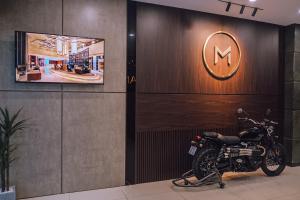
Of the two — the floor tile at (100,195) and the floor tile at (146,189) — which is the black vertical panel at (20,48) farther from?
the floor tile at (146,189)

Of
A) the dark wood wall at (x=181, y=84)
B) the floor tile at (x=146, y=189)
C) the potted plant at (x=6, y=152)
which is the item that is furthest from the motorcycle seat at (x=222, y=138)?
the potted plant at (x=6, y=152)

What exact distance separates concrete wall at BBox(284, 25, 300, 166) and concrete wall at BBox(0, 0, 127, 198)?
349 cm

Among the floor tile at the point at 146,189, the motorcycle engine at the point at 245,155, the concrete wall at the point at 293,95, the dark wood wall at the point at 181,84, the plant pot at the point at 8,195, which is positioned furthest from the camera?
the concrete wall at the point at 293,95

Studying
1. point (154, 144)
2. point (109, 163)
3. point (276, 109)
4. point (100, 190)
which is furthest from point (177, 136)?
point (276, 109)

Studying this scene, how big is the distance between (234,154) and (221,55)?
5.75 feet

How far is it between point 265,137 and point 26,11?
4294 mm

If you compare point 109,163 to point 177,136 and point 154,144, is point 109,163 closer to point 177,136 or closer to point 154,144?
point 154,144

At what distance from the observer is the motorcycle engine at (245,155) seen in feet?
13.9

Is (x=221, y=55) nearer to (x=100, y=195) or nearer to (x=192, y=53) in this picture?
(x=192, y=53)

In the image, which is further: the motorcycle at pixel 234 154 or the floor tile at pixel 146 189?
the motorcycle at pixel 234 154

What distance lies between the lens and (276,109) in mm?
5340

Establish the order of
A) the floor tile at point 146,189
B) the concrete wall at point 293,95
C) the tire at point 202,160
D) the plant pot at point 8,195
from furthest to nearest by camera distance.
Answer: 1. the concrete wall at point 293,95
2. the tire at point 202,160
3. the floor tile at point 146,189
4. the plant pot at point 8,195

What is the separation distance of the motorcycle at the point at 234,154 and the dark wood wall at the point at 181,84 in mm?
355

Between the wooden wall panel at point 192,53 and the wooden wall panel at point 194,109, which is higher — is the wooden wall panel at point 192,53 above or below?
above
